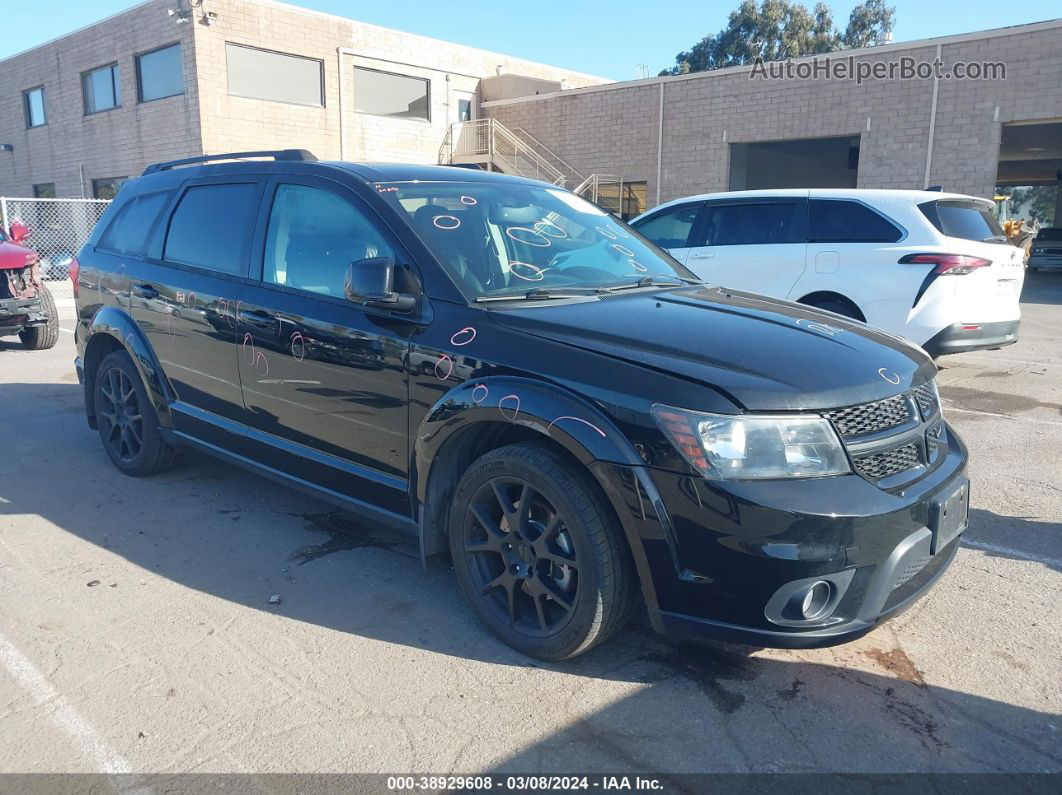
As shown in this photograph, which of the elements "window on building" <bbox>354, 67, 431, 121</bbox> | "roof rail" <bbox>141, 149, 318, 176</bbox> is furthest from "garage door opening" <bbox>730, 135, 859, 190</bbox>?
"roof rail" <bbox>141, 149, 318, 176</bbox>

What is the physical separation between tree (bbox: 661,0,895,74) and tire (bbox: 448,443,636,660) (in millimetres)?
46371

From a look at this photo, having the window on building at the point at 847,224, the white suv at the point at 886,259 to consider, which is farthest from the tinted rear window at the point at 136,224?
the window on building at the point at 847,224

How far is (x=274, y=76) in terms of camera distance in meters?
23.5

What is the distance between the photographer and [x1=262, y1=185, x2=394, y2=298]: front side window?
3658 millimetres

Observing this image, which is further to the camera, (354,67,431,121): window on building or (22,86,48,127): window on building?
(22,86,48,127): window on building

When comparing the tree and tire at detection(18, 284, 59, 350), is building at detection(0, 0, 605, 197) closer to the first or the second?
tire at detection(18, 284, 59, 350)

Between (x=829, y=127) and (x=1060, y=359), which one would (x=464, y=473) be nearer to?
(x=1060, y=359)

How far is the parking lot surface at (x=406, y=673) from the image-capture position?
2.58 meters

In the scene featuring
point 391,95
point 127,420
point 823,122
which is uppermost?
point 391,95

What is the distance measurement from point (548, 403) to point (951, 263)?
563cm

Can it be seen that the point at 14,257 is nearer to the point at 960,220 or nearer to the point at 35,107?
the point at 960,220

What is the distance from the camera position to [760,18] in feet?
151

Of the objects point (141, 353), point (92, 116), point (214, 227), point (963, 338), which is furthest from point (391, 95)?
point (214, 227)

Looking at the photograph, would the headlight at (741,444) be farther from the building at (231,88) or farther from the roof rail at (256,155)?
the building at (231,88)
